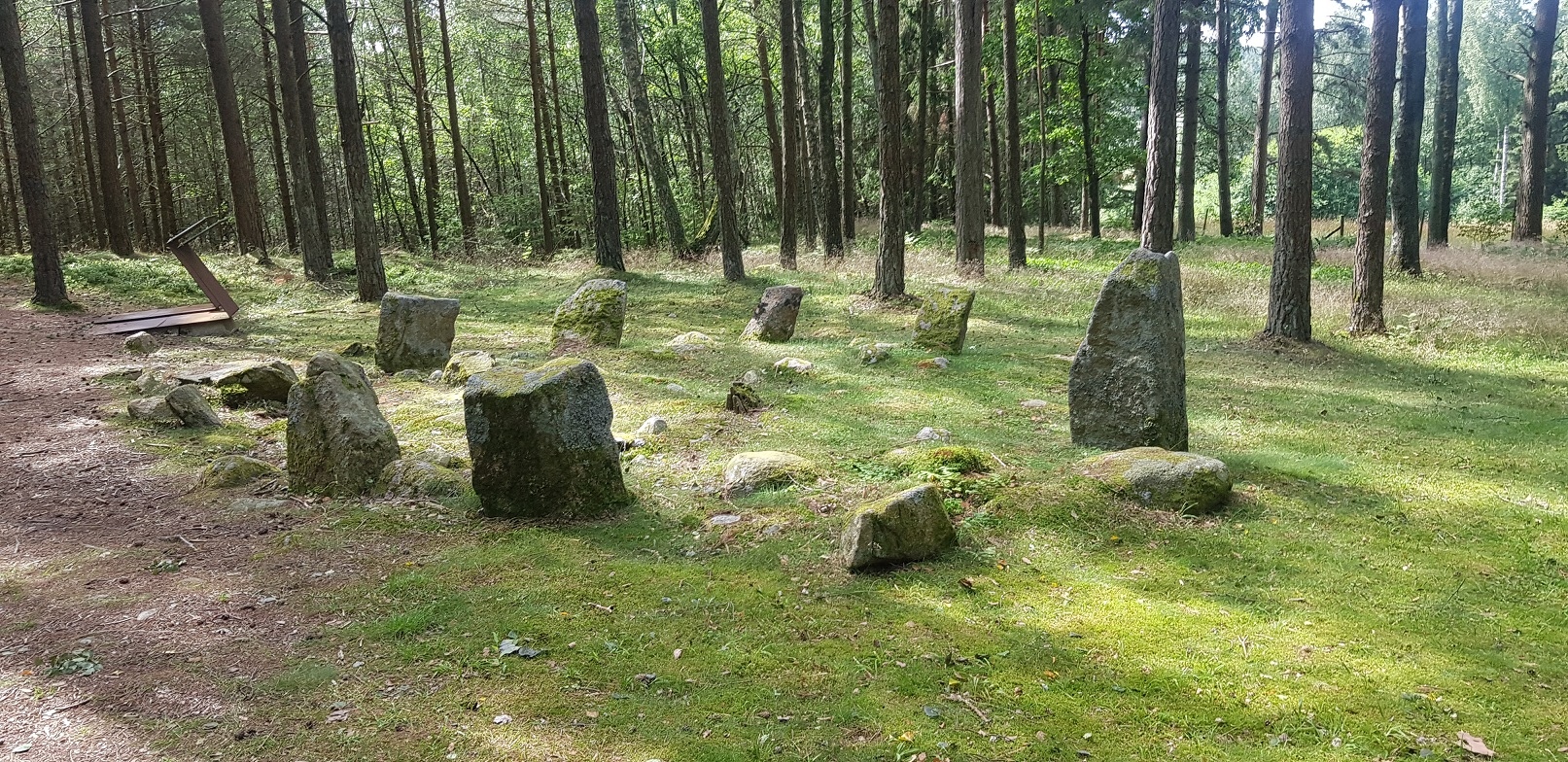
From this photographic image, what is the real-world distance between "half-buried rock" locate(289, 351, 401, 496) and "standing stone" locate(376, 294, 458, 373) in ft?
13.5

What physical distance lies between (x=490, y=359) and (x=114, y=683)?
6225 mm

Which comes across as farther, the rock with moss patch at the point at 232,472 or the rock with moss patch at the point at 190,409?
the rock with moss patch at the point at 190,409

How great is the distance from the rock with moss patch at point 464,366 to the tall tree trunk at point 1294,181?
941cm

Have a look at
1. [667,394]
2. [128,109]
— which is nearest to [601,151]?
[667,394]

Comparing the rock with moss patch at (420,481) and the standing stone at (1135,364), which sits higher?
the standing stone at (1135,364)

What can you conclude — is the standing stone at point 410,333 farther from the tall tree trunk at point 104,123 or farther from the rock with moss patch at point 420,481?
the tall tree trunk at point 104,123

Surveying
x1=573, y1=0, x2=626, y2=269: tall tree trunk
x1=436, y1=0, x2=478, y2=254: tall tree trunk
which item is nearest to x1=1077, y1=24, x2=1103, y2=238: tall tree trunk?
x1=573, y1=0, x2=626, y2=269: tall tree trunk

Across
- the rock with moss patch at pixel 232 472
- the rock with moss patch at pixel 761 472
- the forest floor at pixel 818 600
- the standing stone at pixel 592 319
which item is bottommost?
the forest floor at pixel 818 600

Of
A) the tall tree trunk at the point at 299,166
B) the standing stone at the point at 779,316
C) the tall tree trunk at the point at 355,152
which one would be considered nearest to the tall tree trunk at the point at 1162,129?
the standing stone at the point at 779,316

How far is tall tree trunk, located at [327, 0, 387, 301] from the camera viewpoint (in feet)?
50.2

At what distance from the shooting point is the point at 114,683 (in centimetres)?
372

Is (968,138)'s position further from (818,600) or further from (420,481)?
(818,600)

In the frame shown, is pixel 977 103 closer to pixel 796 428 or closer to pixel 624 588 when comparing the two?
pixel 796 428

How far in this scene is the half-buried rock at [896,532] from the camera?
473 centimetres
